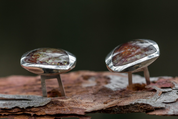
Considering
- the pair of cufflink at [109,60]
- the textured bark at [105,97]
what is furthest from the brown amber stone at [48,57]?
the textured bark at [105,97]

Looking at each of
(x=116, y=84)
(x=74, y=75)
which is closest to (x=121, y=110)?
(x=116, y=84)

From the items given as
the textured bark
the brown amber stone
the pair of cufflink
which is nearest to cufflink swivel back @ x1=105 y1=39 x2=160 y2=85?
the pair of cufflink

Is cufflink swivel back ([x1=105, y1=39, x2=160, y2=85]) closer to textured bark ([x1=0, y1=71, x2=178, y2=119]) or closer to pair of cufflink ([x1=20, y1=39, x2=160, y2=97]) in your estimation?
pair of cufflink ([x1=20, y1=39, x2=160, y2=97])

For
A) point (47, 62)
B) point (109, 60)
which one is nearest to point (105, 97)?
point (109, 60)

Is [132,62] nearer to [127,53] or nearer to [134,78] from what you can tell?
[127,53]

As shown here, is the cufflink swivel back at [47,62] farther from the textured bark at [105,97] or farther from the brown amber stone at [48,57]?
the textured bark at [105,97]

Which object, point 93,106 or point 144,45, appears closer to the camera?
point 93,106

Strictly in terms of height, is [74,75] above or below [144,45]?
below
